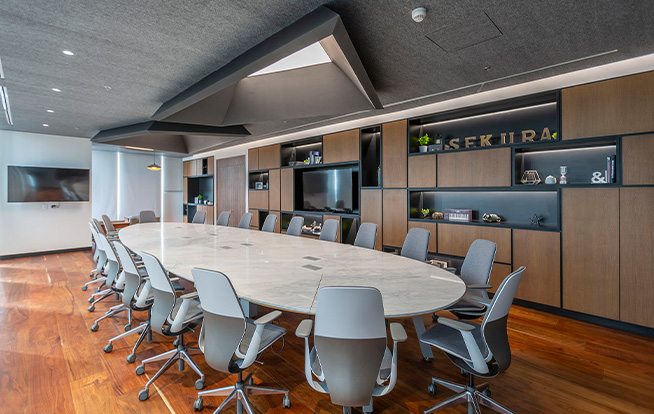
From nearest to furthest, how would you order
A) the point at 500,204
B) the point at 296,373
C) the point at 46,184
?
1. the point at 296,373
2. the point at 500,204
3. the point at 46,184

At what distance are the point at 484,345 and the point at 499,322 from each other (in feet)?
0.61

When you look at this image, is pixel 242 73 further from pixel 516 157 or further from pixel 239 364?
pixel 516 157

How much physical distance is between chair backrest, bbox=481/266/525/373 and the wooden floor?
0.61 m

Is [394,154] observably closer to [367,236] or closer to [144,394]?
[367,236]

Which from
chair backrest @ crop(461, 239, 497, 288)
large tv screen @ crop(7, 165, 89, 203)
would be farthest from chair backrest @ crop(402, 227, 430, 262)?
large tv screen @ crop(7, 165, 89, 203)

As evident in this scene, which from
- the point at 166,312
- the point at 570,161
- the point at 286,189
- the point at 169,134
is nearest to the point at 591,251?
the point at 570,161

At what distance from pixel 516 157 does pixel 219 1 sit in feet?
12.9

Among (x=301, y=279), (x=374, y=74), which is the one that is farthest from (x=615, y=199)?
(x=301, y=279)

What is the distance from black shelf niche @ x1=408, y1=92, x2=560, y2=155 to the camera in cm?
411

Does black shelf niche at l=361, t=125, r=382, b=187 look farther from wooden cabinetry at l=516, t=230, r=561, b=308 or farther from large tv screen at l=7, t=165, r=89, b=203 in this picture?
large tv screen at l=7, t=165, r=89, b=203

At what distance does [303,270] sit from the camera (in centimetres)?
270

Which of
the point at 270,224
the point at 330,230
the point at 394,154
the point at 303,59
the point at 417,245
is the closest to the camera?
the point at 417,245

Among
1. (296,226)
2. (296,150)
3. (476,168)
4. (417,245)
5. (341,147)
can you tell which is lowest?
(417,245)

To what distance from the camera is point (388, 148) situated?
17.7 feet
